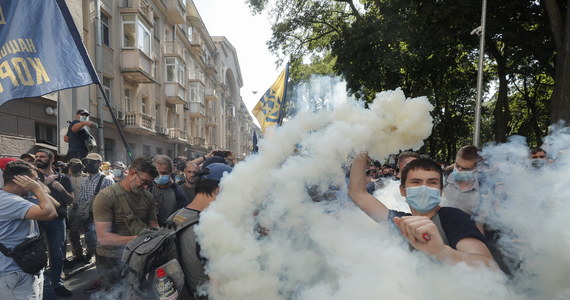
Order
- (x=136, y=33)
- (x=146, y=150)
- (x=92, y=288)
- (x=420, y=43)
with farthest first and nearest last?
(x=146, y=150) < (x=136, y=33) < (x=420, y=43) < (x=92, y=288)

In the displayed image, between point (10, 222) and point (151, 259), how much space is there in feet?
5.85

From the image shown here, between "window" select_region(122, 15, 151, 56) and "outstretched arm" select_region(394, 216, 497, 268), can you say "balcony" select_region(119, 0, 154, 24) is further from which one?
"outstretched arm" select_region(394, 216, 497, 268)

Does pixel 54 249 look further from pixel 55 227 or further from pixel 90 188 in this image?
pixel 90 188

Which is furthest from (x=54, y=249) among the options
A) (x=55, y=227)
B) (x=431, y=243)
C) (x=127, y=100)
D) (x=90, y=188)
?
(x=127, y=100)

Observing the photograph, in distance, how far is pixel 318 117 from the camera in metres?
1.99

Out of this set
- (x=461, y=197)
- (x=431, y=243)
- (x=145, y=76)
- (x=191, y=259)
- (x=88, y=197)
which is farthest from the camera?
(x=145, y=76)

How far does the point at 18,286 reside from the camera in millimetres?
2955

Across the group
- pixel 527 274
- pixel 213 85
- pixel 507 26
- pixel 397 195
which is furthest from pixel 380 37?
pixel 213 85

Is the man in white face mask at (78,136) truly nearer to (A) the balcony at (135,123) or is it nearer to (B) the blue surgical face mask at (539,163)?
(B) the blue surgical face mask at (539,163)

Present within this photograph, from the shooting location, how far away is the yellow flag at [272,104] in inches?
382

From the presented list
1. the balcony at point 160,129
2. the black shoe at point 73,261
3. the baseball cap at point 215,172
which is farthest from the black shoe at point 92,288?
the balcony at point 160,129

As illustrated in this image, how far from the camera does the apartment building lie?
1304 centimetres

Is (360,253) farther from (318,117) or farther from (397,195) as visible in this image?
(397,195)

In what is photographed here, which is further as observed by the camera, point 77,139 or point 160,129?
point 160,129
